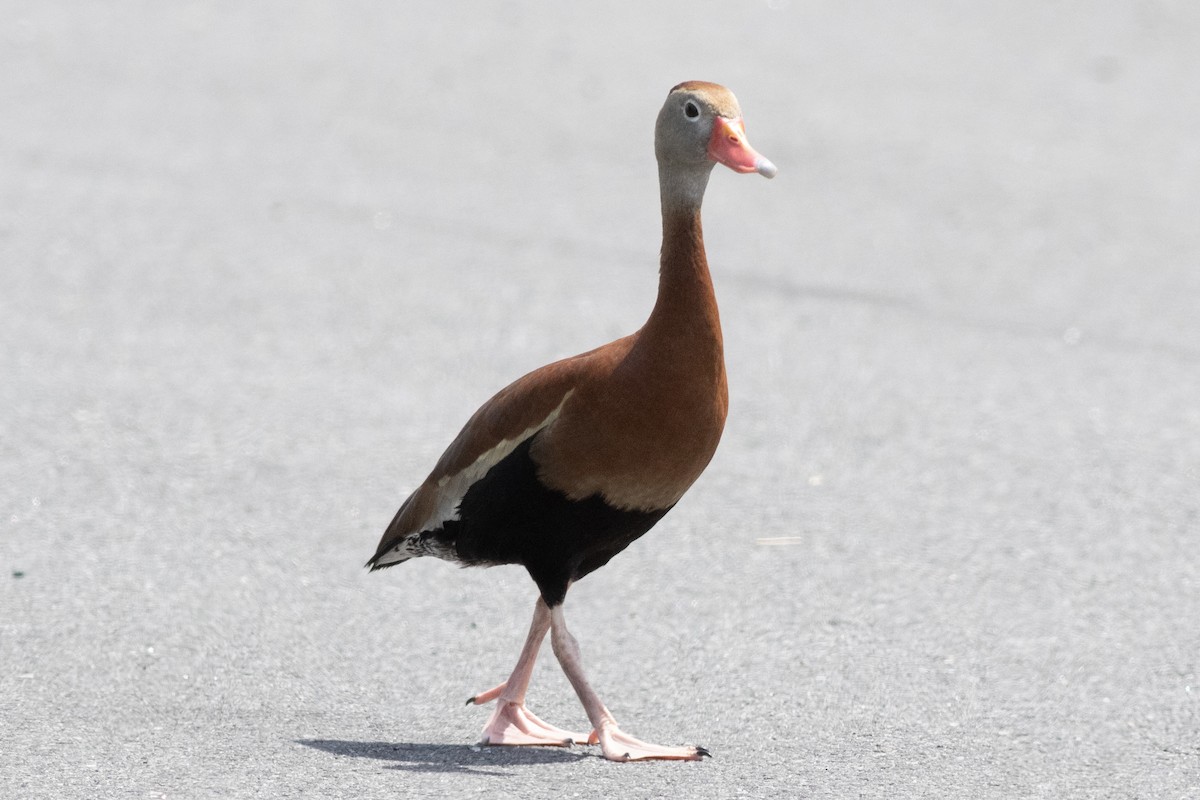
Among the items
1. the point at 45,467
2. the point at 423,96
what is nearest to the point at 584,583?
the point at 45,467

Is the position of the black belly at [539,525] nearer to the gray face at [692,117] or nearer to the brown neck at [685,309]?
the brown neck at [685,309]

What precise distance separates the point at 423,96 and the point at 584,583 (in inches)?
228

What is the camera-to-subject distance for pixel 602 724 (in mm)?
4254

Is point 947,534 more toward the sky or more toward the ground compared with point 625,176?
more toward the ground

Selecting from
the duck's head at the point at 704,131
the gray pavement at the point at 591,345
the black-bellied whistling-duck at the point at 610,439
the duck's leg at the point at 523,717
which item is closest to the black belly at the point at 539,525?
the black-bellied whistling-duck at the point at 610,439

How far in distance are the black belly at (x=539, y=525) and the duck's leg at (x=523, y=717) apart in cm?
15

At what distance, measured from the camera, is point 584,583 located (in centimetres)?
565

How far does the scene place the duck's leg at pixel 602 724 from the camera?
4215 mm

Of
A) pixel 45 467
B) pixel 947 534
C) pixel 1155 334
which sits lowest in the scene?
pixel 45 467

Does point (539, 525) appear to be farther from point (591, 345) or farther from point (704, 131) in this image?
point (591, 345)

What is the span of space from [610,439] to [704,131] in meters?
0.78

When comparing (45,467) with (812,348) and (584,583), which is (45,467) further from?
(812,348)

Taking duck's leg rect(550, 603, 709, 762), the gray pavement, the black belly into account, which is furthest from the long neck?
the gray pavement

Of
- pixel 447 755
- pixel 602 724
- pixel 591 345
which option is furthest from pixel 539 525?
pixel 591 345
